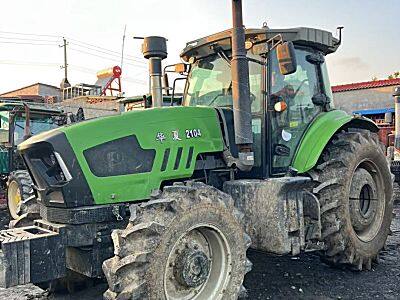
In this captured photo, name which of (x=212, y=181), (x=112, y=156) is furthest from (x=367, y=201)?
(x=112, y=156)

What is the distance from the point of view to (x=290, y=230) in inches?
153

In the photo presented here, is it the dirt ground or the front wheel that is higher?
the front wheel

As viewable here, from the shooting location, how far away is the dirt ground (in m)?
4.12

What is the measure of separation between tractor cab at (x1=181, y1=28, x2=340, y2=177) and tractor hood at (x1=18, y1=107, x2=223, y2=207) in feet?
2.07

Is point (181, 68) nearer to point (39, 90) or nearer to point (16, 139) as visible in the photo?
point (16, 139)

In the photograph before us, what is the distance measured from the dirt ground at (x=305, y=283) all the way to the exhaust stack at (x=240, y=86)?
130 cm

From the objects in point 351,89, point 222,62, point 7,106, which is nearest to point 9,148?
point 7,106

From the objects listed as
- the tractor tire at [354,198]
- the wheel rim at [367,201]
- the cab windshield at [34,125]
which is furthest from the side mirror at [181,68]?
the cab windshield at [34,125]

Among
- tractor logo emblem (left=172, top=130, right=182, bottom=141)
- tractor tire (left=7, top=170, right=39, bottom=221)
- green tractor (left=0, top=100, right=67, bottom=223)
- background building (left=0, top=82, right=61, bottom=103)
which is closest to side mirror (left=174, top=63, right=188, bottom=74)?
tractor logo emblem (left=172, top=130, right=182, bottom=141)

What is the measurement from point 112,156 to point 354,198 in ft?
9.03

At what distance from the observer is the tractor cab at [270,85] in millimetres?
4328

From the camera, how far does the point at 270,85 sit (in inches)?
171

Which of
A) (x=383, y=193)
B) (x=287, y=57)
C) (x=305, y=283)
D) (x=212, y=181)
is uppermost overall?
(x=287, y=57)

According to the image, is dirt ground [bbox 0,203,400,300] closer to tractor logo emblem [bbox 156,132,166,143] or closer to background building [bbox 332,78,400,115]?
tractor logo emblem [bbox 156,132,166,143]
